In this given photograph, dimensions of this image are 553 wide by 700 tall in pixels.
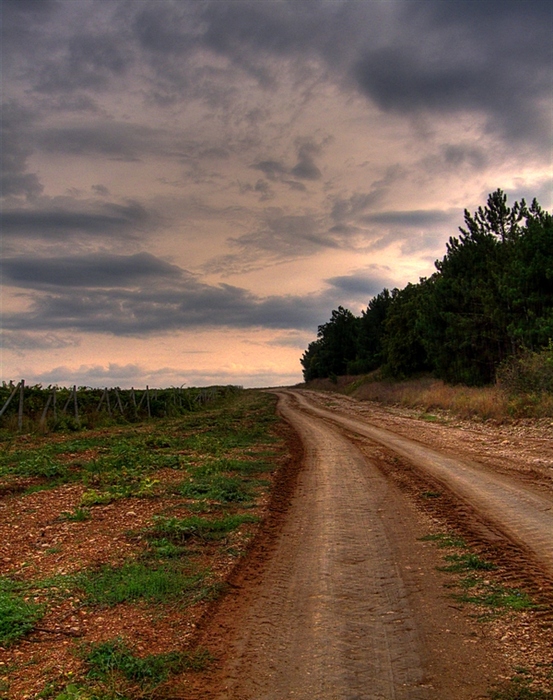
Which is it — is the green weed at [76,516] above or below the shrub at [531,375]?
below

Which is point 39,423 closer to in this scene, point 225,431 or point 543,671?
→ point 225,431

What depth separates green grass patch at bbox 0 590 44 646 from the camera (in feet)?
16.0

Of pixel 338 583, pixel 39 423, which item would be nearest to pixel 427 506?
pixel 338 583

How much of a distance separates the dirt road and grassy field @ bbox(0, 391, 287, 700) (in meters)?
0.54

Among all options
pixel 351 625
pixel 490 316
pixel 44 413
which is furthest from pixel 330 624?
pixel 490 316

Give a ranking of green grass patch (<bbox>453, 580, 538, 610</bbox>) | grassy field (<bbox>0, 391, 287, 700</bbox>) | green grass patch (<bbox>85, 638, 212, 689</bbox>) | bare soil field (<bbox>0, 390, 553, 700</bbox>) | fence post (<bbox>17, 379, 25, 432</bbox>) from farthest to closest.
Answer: fence post (<bbox>17, 379, 25, 432</bbox>) < green grass patch (<bbox>453, 580, 538, 610</bbox>) < grassy field (<bbox>0, 391, 287, 700</bbox>) < green grass patch (<bbox>85, 638, 212, 689</bbox>) < bare soil field (<bbox>0, 390, 553, 700</bbox>)

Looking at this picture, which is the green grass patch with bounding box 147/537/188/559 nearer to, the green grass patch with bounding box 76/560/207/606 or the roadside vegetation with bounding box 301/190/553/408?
the green grass patch with bounding box 76/560/207/606

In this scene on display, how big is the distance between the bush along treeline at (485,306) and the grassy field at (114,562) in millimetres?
17900

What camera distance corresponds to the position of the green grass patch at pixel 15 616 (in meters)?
4.89

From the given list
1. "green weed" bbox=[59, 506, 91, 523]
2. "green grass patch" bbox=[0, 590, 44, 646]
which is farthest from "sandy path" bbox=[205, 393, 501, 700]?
"green weed" bbox=[59, 506, 91, 523]

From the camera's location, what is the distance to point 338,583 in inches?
231

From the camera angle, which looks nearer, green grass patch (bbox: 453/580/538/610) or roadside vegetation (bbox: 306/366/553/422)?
green grass patch (bbox: 453/580/538/610)

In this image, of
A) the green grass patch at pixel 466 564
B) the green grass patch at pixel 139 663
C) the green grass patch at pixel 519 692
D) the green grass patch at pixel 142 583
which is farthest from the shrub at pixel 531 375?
the green grass patch at pixel 139 663

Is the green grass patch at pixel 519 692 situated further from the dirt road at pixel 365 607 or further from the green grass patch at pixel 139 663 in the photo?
the green grass patch at pixel 139 663
